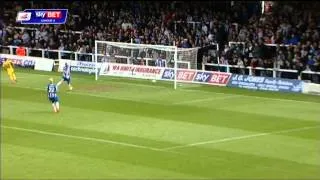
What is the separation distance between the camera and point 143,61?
137 ft

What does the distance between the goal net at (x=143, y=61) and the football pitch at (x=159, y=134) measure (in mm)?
2653

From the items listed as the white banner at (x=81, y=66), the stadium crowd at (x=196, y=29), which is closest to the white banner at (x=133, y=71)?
the white banner at (x=81, y=66)

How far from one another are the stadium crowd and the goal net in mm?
2010

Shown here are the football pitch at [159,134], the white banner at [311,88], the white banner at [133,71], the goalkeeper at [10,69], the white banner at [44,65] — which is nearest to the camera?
the football pitch at [159,134]

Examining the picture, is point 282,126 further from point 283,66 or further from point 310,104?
point 283,66

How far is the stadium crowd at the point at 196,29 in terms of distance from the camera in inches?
1554

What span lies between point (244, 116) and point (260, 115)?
0.75 metres

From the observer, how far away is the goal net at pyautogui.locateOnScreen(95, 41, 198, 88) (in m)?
40.5

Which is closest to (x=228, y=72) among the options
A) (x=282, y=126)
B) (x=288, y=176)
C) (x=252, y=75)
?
(x=252, y=75)

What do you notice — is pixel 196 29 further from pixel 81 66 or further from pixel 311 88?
pixel 311 88

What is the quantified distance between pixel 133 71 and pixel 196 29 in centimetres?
628

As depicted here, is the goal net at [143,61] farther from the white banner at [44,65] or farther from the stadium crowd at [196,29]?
the white banner at [44,65]

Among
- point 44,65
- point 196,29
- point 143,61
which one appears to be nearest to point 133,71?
point 143,61

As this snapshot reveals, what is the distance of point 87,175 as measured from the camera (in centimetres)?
1833
